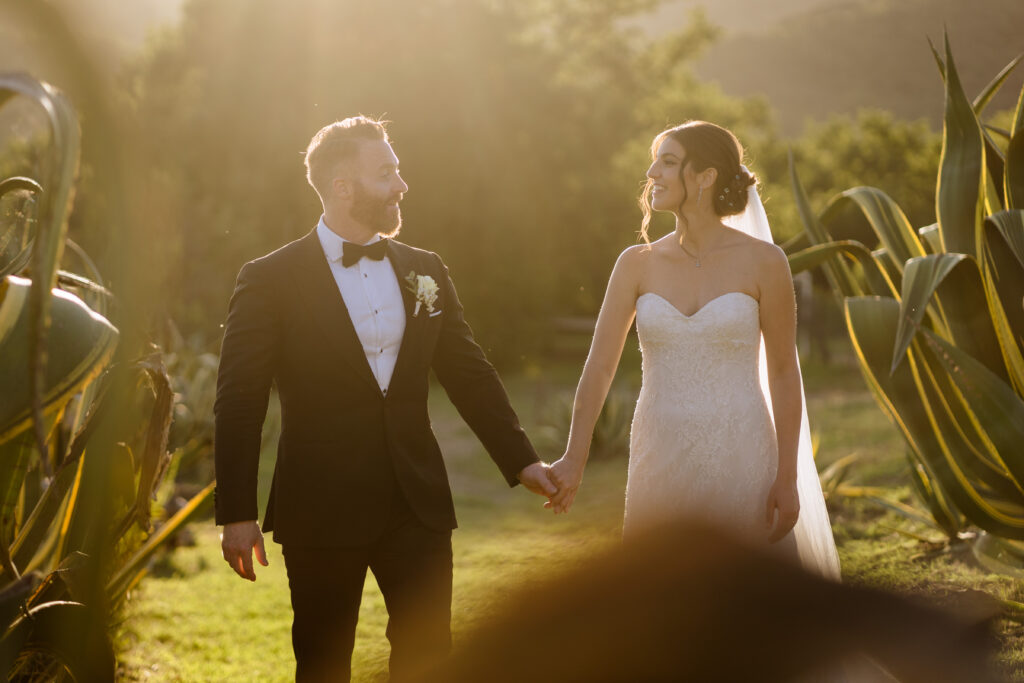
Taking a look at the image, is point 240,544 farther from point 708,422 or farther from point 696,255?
point 696,255

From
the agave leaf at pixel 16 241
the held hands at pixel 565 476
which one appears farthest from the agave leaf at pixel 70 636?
the held hands at pixel 565 476

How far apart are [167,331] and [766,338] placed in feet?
11.7

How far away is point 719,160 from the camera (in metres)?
3.07

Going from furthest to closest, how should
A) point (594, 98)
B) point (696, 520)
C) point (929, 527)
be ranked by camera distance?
point (594, 98) < point (929, 527) < point (696, 520)

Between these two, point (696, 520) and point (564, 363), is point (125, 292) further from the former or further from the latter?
point (564, 363)

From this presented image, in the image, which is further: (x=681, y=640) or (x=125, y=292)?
(x=125, y=292)

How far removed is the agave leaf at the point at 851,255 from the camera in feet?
12.6

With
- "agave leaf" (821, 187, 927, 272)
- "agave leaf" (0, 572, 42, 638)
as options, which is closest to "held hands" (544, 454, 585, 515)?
"agave leaf" (0, 572, 42, 638)

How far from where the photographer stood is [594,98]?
25562 millimetres

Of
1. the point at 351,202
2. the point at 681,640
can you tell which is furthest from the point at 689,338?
the point at 681,640

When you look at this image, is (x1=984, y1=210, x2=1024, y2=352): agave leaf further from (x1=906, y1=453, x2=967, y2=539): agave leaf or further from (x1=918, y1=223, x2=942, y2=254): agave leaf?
(x1=906, y1=453, x2=967, y2=539): agave leaf

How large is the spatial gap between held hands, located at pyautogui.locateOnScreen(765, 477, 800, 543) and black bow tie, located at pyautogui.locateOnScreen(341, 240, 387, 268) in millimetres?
1476

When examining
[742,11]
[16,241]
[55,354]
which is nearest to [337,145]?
[16,241]

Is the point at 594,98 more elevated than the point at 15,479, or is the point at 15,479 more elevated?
the point at 594,98
